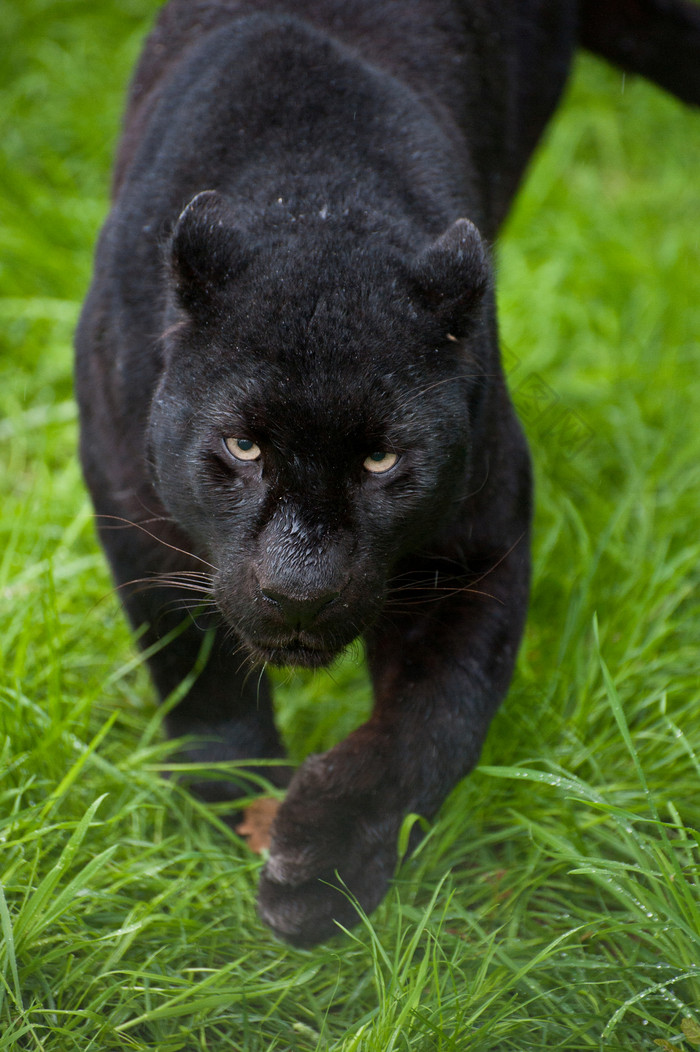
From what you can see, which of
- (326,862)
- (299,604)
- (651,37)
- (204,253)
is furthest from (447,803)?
(651,37)

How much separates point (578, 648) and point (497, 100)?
1948 mm

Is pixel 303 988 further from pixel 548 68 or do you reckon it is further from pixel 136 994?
pixel 548 68

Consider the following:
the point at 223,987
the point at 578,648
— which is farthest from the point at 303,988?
the point at 578,648

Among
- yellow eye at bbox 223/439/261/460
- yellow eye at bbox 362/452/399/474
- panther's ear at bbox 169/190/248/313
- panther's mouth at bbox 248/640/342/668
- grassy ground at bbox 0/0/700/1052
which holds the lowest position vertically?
grassy ground at bbox 0/0/700/1052

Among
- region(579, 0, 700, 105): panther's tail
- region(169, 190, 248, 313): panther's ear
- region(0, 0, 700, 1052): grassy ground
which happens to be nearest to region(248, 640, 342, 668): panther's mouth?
region(0, 0, 700, 1052): grassy ground

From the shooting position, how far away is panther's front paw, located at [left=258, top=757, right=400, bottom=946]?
2799mm

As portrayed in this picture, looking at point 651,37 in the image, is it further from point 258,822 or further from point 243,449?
point 258,822

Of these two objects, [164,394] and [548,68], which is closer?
[164,394]

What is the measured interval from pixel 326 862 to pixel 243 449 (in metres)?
1.07

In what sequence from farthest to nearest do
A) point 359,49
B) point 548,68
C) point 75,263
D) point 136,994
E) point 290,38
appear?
point 75,263, point 548,68, point 359,49, point 290,38, point 136,994

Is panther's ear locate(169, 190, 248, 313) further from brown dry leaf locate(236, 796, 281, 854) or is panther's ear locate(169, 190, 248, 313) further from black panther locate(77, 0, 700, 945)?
brown dry leaf locate(236, 796, 281, 854)

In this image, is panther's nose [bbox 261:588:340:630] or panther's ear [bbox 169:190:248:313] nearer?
panther's nose [bbox 261:588:340:630]

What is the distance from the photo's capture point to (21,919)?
2459 millimetres

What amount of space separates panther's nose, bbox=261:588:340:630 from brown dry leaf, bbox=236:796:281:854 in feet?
3.25
